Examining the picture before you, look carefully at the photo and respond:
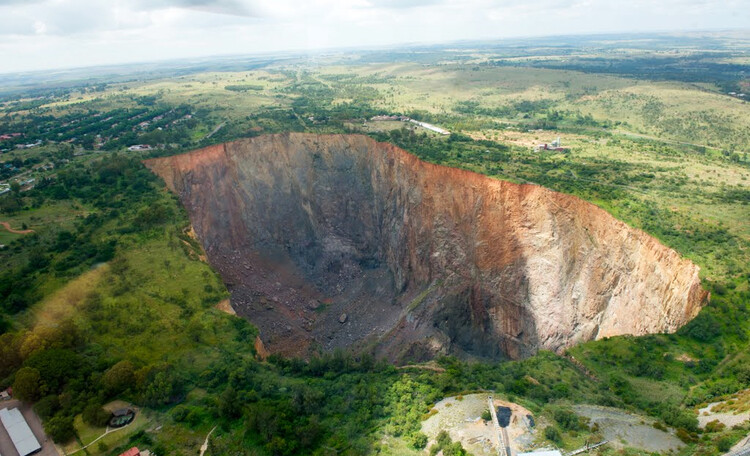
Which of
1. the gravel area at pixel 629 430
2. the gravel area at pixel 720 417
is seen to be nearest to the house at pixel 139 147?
the gravel area at pixel 629 430

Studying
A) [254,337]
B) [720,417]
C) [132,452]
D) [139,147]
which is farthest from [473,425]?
[139,147]

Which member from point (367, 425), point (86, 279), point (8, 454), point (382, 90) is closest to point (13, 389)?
point (8, 454)

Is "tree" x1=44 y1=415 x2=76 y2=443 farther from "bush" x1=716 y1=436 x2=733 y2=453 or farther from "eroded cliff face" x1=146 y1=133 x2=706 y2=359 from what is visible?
"bush" x1=716 y1=436 x2=733 y2=453

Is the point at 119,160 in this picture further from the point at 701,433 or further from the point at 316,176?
the point at 701,433

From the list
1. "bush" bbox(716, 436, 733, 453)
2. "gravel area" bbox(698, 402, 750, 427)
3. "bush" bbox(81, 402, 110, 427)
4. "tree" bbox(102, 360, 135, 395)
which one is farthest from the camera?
"tree" bbox(102, 360, 135, 395)

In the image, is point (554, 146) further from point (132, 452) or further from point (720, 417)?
point (132, 452)

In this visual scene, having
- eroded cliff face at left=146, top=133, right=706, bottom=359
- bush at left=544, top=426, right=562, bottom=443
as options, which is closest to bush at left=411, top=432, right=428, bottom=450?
bush at left=544, top=426, right=562, bottom=443
